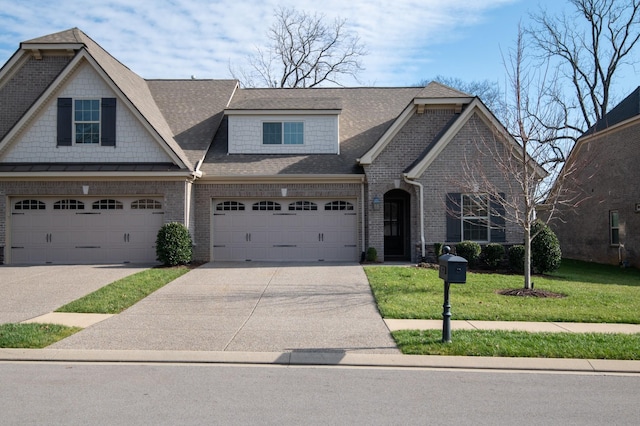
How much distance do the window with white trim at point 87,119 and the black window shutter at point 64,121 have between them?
170mm

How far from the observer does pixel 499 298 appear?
12336 mm

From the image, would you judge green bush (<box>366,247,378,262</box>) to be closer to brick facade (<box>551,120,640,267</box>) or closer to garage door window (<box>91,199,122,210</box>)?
brick facade (<box>551,120,640,267</box>)

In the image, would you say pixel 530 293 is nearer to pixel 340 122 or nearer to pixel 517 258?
pixel 517 258

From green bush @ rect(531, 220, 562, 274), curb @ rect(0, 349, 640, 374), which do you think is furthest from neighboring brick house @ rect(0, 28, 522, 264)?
curb @ rect(0, 349, 640, 374)

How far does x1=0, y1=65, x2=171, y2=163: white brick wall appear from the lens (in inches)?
725

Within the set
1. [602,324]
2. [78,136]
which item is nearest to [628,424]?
[602,324]

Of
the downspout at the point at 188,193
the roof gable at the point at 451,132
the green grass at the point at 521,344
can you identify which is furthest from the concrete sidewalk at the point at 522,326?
the downspout at the point at 188,193

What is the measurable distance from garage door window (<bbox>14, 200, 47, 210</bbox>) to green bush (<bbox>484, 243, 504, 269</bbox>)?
14893 mm

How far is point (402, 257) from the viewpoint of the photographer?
20.5 m

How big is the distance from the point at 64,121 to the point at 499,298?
49.0ft

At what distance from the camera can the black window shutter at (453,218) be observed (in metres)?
18.3

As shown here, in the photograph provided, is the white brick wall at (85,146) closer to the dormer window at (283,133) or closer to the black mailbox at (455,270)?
the dormer window at (283,133)

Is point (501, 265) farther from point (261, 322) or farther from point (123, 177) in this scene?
point (123, 177)

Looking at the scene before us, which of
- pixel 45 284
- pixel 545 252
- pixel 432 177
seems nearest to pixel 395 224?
pixel 432 177
